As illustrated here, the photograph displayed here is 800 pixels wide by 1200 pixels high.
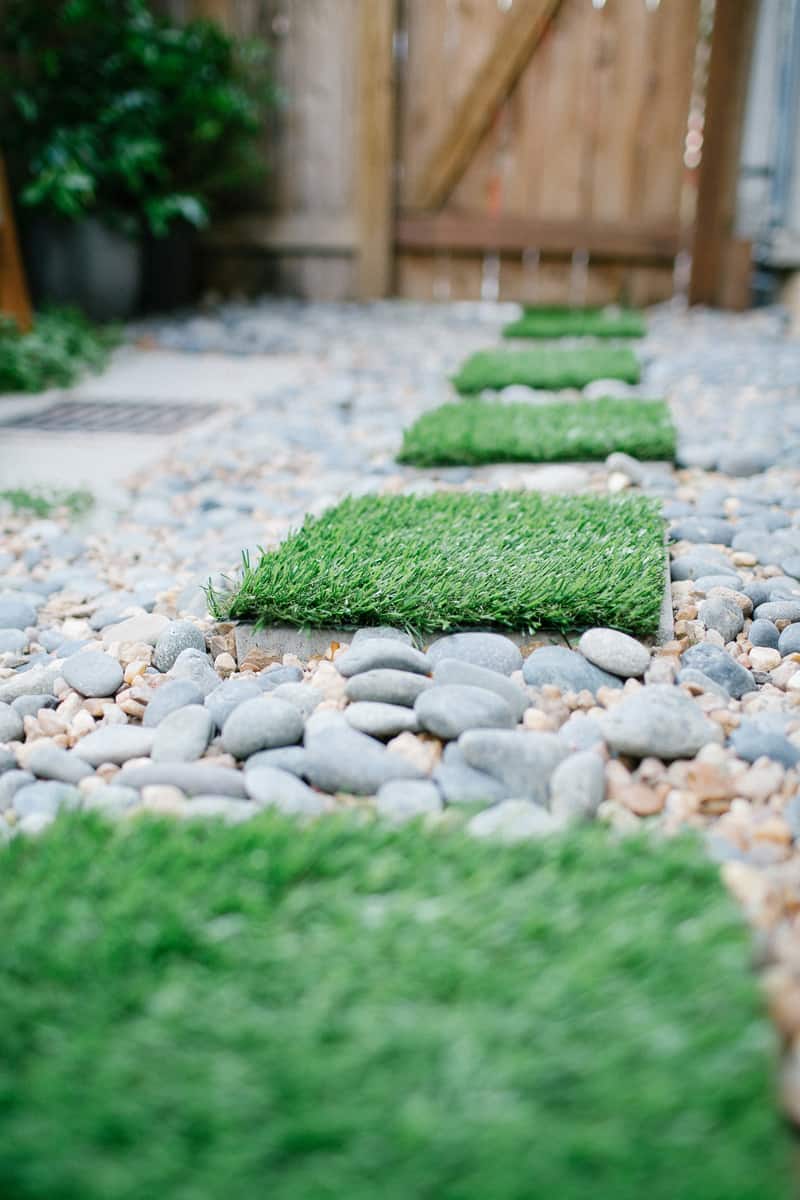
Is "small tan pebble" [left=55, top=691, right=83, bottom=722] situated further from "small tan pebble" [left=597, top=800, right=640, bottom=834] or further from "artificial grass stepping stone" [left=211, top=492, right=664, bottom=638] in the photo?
"small tan pebble" [left=597, top=800, right=640, bottom=834]

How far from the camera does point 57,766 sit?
113 cm

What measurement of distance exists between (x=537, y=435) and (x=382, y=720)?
131 cm

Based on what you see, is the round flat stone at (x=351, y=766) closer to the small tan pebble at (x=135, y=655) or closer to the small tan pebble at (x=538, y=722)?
the small tan pebble at (x=538, y=722)

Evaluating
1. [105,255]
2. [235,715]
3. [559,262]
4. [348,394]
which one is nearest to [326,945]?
[235,715]

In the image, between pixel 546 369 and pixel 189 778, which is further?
pixel 546 369

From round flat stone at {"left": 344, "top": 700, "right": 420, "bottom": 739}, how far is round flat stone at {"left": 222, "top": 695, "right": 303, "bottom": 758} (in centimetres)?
6

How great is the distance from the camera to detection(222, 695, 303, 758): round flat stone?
3.77 ft

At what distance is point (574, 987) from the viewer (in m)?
0.69

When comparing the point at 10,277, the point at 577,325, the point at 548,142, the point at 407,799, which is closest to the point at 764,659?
the point at 407,799

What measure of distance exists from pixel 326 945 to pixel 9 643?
0.96 metres

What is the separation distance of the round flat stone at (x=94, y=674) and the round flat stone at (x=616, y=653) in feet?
2.02

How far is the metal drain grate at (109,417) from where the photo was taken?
2830mm

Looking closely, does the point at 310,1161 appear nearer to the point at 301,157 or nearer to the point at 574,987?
the point at 574,987

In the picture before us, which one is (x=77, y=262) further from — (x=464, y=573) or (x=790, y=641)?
(x=790, y=641)
